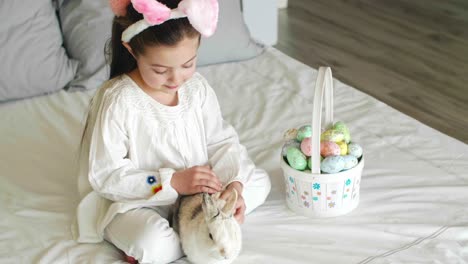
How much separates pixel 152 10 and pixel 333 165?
0.51 m

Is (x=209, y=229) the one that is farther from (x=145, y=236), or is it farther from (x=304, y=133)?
(x=304, y=133)

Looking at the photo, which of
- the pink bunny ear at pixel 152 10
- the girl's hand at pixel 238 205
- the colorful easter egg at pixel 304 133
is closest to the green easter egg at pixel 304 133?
the colorful easter egg at pixel 304 133

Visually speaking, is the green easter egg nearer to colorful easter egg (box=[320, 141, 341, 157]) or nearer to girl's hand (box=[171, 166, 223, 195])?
colorful easter egg (box=[320, 141, 341, 157])

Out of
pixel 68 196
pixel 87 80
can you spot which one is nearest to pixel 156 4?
pixel 68 196

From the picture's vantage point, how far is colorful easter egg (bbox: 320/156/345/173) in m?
1.36

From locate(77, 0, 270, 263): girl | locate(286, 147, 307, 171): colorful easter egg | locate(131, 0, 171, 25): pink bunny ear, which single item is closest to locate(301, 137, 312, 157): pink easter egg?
locate(286, 147, 307, 171): colorful easter egg

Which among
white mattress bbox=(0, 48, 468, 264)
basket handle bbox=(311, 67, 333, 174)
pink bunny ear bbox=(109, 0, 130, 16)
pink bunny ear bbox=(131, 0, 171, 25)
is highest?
pink bunny ear bbox=(131, 0, 171, 25)

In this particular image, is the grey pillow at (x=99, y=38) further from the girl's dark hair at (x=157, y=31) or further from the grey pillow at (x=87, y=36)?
the girl's dark hair at (x=157, y=31)

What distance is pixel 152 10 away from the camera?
1207 millimetres

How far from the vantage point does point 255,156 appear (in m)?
1.69

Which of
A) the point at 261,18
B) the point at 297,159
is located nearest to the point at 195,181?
the point at 297,159

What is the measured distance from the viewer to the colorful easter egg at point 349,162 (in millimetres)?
1371

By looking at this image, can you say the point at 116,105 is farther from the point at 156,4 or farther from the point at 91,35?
the point at 91,35

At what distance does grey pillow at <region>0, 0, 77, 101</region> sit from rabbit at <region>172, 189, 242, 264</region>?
912 millimetres
